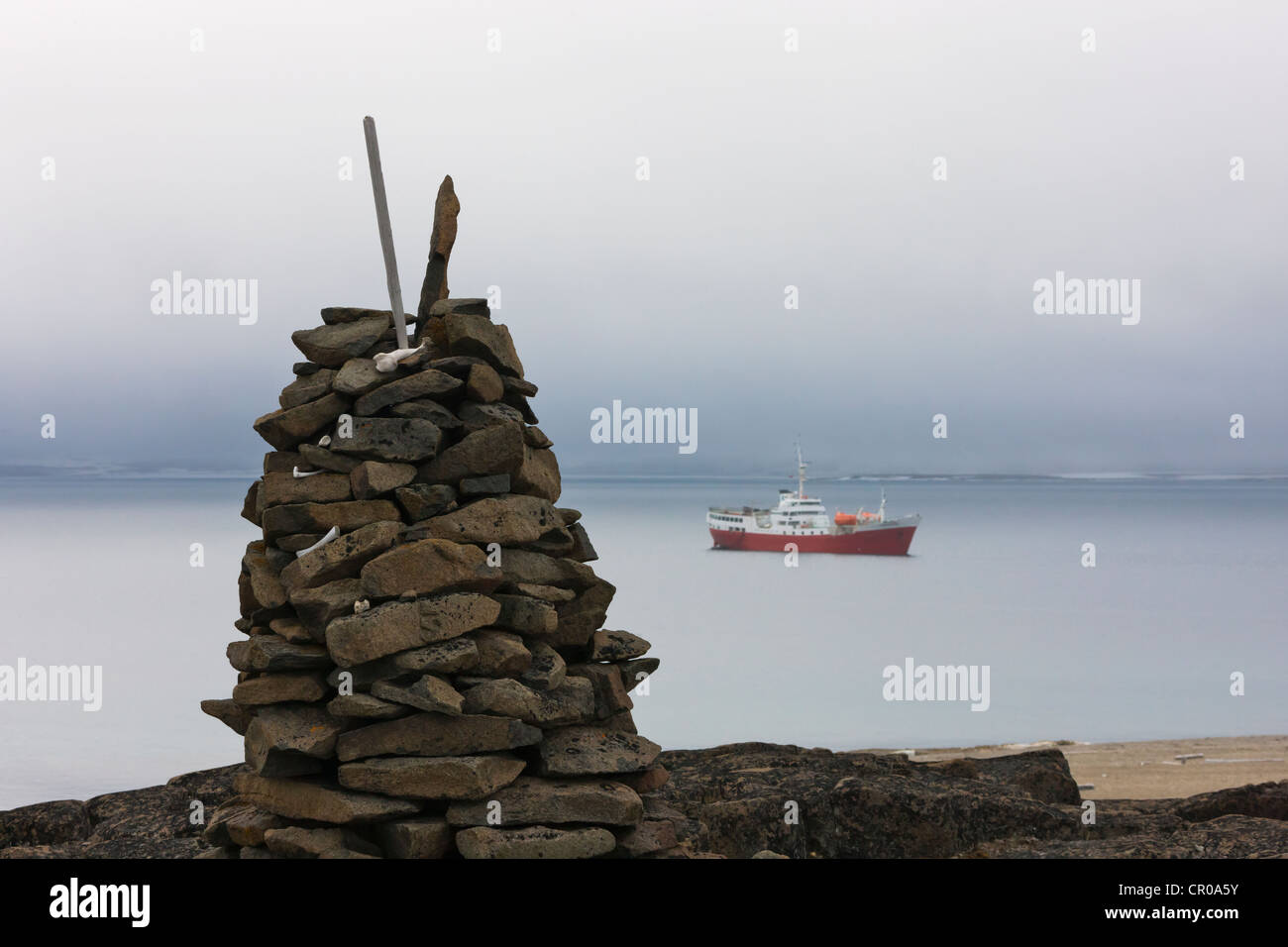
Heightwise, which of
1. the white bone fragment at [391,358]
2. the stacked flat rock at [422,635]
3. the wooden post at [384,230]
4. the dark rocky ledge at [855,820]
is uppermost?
the wooden post at [384,230]

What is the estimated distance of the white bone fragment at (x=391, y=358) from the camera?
7863 mm

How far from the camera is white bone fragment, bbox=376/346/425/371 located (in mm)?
7863

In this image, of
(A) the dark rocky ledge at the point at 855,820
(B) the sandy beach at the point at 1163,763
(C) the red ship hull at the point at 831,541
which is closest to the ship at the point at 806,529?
(C) the red ship hull at the point at 831,541

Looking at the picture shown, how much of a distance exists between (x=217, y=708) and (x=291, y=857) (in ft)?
4.95

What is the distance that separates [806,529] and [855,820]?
128 ft

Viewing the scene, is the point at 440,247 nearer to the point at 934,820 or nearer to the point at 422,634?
the point at 422,634

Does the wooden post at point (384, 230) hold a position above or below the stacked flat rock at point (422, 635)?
above

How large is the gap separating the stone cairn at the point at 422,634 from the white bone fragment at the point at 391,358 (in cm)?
7

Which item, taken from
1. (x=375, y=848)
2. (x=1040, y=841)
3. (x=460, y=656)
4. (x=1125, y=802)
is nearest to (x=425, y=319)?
(x=460, y=656)

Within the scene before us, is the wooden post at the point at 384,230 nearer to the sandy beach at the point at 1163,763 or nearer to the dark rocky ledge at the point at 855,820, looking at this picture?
the dark rocky ledge at the point at 855,820

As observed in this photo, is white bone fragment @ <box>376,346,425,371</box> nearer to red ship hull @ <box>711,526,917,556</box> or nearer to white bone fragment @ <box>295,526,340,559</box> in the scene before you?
white bone fragment @ <box>295,526,340,559</box>

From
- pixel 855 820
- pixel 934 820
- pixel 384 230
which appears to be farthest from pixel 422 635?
pixel 934 820

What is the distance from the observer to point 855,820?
33.3ft
